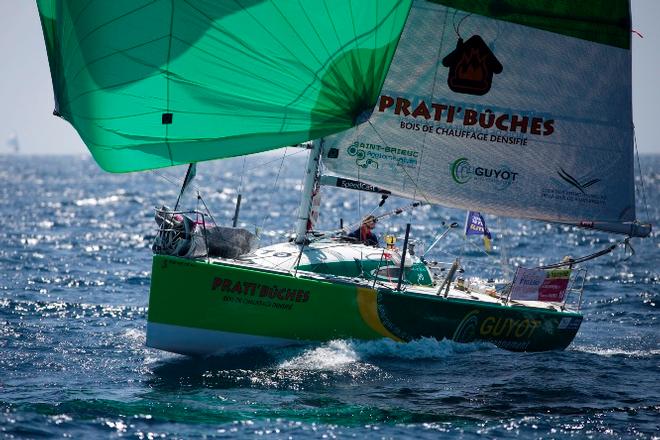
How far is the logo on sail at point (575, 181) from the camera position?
17688 mm

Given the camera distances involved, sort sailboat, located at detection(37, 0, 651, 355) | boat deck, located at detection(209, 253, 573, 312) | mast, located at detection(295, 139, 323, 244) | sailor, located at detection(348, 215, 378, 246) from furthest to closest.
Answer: sailor, located at detection(348, 215, 378, 246)
mast, located at detection(295, 139, 323, 244)
boat deck, located at detection(209, 253, 573, 312)
sailboat, located at detection(37, 0, 651, 355)

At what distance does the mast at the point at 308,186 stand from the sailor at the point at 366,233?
171cm

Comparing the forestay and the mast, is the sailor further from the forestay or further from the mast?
the mast

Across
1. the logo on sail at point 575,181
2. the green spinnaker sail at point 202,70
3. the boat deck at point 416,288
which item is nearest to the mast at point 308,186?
the boat deck at point 416,288

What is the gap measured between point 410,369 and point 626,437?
396cm

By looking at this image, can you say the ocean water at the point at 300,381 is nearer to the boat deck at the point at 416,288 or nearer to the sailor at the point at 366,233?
the boat deck at the point at 416,288

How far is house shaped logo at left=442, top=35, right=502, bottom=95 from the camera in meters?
17.1

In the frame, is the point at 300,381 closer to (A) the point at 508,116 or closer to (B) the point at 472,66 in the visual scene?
(A) the point at 508,116

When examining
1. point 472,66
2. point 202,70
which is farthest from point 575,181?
point 202,70

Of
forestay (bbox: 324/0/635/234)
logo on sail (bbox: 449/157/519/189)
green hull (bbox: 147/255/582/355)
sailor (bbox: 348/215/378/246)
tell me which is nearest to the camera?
green hull (bbox: 147/255/582/355)

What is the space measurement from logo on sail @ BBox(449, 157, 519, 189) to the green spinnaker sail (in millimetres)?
3278

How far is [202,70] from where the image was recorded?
1445 cm

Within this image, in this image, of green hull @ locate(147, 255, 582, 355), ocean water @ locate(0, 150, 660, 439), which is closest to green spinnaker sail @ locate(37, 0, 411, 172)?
ocean water @ locate(0, 150, 660, 439)

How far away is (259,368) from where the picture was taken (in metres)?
14.7
